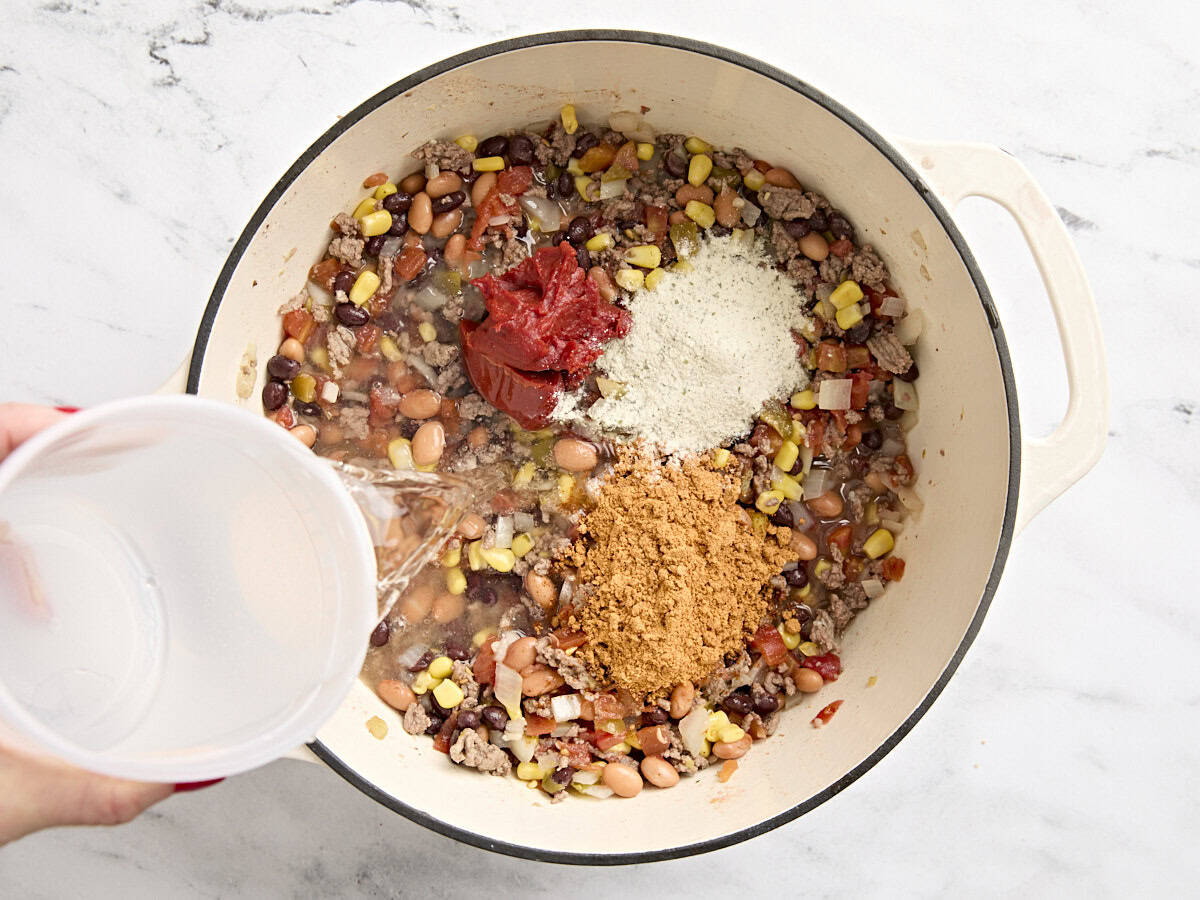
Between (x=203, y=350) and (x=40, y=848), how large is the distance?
41.6 inches

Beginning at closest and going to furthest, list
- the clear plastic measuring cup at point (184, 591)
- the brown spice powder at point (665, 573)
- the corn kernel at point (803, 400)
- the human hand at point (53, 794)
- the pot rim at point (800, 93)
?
the clear plastic measuring cup at point (184, 591)
the human hand at point (53, 794)
the pot rim at point (800, 93)
the brown spice powder at point (665, 573)
the corn kernel at point (803, 400)

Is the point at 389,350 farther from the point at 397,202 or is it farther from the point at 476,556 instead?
the point at 476,556

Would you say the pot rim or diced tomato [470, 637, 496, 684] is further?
diced tomato [470, 637, 496, 684]

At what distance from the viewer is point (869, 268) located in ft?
5.68

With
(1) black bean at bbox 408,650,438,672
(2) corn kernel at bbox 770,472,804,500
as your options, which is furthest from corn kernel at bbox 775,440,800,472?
(1) black bean at bbox 408,650,438,672

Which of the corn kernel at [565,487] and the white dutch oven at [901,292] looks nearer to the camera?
the white dutch oven at [901,292]

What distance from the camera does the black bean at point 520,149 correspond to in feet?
5.69

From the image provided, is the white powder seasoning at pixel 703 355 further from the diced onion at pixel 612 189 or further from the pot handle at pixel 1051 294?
the pot handle at pixel 1051 294

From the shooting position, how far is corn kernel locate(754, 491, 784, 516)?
1730 mm

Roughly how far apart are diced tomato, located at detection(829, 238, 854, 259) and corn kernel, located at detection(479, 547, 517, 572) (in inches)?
31.4

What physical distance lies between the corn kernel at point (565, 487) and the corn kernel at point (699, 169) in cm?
58

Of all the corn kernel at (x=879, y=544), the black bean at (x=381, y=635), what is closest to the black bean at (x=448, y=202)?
the black bean at (x=381, y=635)

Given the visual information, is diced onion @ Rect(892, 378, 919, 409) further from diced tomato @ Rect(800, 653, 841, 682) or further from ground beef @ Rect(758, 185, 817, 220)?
diced tomato @ Rect(800, 653, 841, 682)

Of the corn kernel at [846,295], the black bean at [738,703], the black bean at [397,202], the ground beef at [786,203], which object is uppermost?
the ground beef at [786,203]
